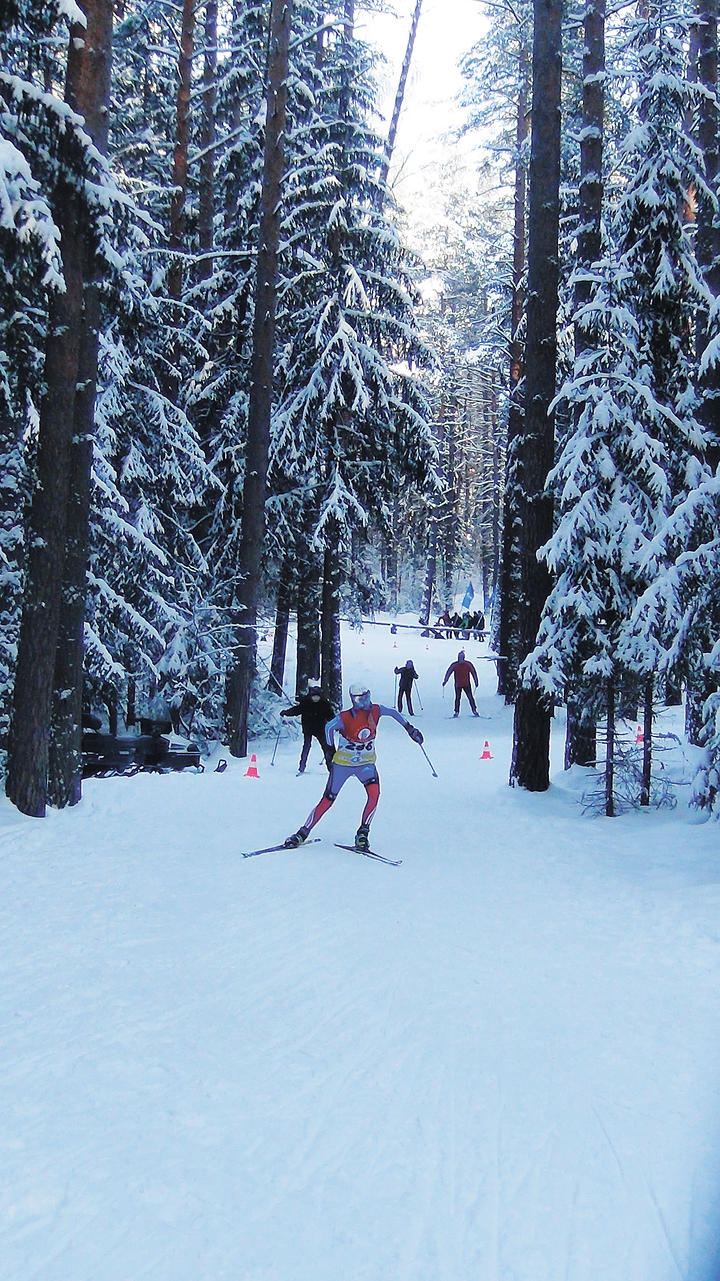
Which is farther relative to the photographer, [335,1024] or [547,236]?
[547,236]

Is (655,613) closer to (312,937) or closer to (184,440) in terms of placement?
(312,937)

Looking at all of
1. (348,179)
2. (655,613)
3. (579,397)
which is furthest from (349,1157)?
(348,179)

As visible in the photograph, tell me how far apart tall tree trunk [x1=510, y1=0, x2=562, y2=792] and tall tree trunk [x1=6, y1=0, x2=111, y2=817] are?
6.45 m

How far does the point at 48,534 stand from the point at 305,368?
1163 cm

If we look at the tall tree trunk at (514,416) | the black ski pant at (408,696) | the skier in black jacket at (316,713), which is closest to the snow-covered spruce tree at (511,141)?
the tall tree trunk at (514,416)

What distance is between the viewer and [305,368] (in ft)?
65.1

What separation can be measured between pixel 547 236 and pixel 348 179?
826 cm

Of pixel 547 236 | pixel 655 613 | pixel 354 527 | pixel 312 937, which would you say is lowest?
pixel 312 937

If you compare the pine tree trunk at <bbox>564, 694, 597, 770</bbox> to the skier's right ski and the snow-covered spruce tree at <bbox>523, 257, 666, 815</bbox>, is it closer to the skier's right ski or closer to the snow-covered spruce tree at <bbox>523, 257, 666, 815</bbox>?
the snow-covered spruce tree at <bbox>523, 257, 666, 815</bbox>

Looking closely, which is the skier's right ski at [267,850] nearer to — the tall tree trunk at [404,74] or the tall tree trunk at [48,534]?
the tall tree trunk at [48,534]

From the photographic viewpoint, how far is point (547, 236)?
13.0 meters

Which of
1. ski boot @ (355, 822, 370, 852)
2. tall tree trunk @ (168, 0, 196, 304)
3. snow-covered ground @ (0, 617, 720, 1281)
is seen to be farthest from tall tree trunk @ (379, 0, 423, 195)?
snow-covered ground @ (0, 617, 720, 1281)

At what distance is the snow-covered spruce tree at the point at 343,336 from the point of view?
1909 centimetres

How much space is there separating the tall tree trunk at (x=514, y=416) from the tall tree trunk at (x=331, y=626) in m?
4.86
